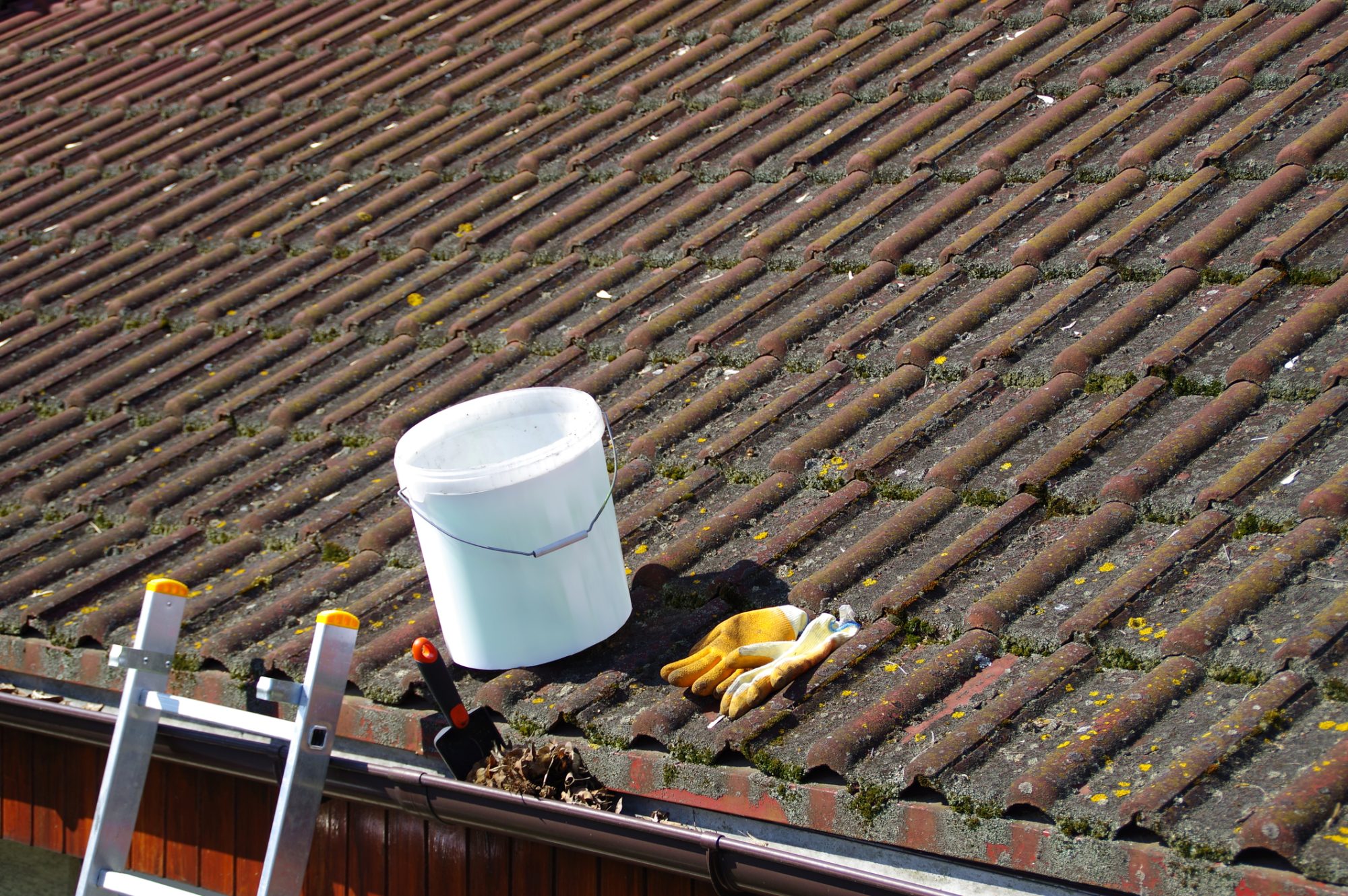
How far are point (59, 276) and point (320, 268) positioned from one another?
4.61 feet

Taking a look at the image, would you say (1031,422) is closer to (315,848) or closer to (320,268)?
(315,848)

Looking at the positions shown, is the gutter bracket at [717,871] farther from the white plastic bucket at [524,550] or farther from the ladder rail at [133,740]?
the ladder rail at [133,740]

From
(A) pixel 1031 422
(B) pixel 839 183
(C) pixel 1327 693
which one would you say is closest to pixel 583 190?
(B) pixel 839 183

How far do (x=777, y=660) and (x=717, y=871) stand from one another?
0.48 m

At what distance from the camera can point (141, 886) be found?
299 cm

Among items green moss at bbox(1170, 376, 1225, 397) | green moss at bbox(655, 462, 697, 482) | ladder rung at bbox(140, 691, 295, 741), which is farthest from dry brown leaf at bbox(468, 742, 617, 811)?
green moss at bbox(1170, 376, 1225, 397)

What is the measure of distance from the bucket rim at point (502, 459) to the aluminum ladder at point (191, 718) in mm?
369

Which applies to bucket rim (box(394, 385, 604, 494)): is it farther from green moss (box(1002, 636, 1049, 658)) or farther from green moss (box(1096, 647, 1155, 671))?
green moss (box(1096, 647, 1155, 671))

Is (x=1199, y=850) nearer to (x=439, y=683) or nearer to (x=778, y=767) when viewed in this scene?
(x=778, y=767)

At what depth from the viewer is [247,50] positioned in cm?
697

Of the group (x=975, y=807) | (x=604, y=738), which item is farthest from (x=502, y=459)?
(x=975, y=807)

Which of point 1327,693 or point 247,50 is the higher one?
point 247,50

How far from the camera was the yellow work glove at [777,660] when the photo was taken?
2752 millimetres

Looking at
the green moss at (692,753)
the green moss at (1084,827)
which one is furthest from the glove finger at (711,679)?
the green moss at (1084,827)
